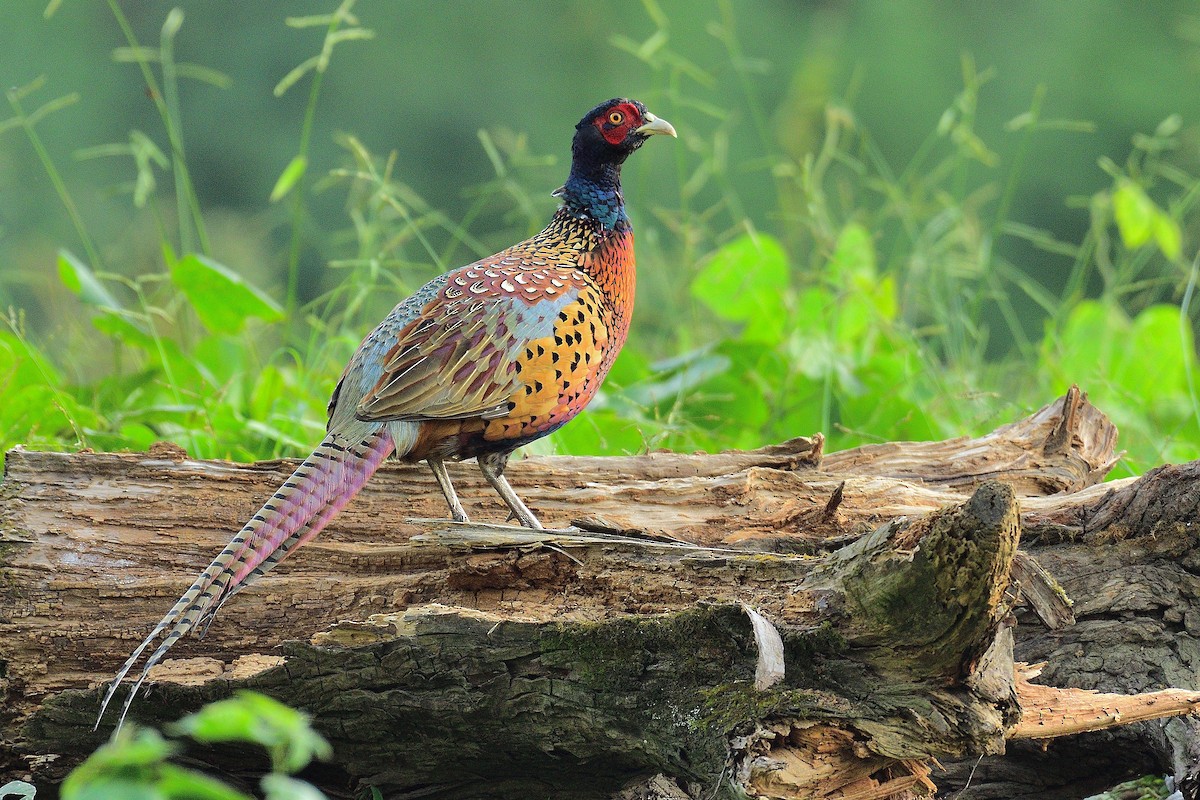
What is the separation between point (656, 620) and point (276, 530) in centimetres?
108

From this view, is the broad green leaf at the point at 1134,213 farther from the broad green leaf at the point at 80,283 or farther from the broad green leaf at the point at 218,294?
the broad green leaf at the point at 80,283

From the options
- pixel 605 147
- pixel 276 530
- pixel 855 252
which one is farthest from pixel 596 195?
pixel 855 252

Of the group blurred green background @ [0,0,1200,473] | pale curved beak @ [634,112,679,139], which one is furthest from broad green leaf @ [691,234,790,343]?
pale curved beak @ [634,112,679,139]

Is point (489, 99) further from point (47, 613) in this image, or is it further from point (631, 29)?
point (47, 613)

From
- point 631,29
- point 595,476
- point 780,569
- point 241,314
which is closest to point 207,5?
point 631,29

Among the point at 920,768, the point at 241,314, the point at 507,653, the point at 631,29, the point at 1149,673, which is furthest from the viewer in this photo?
the point at 631,29

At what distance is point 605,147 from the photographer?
4277 millimetres

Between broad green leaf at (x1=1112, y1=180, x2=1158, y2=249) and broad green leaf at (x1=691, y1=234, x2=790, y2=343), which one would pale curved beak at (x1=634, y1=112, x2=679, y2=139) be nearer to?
broad green leaf at (x1=691, y1=234, x2=790, y2=343)

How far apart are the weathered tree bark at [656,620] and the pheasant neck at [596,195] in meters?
0.88

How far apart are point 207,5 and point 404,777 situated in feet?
60.3

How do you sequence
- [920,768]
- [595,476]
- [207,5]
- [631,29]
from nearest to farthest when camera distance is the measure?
[920,768], [595,476], [207,5], [631,29]

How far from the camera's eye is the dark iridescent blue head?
4.26 m

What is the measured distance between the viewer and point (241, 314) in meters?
5.46

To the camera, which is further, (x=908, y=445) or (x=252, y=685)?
(x=908, y=445)
